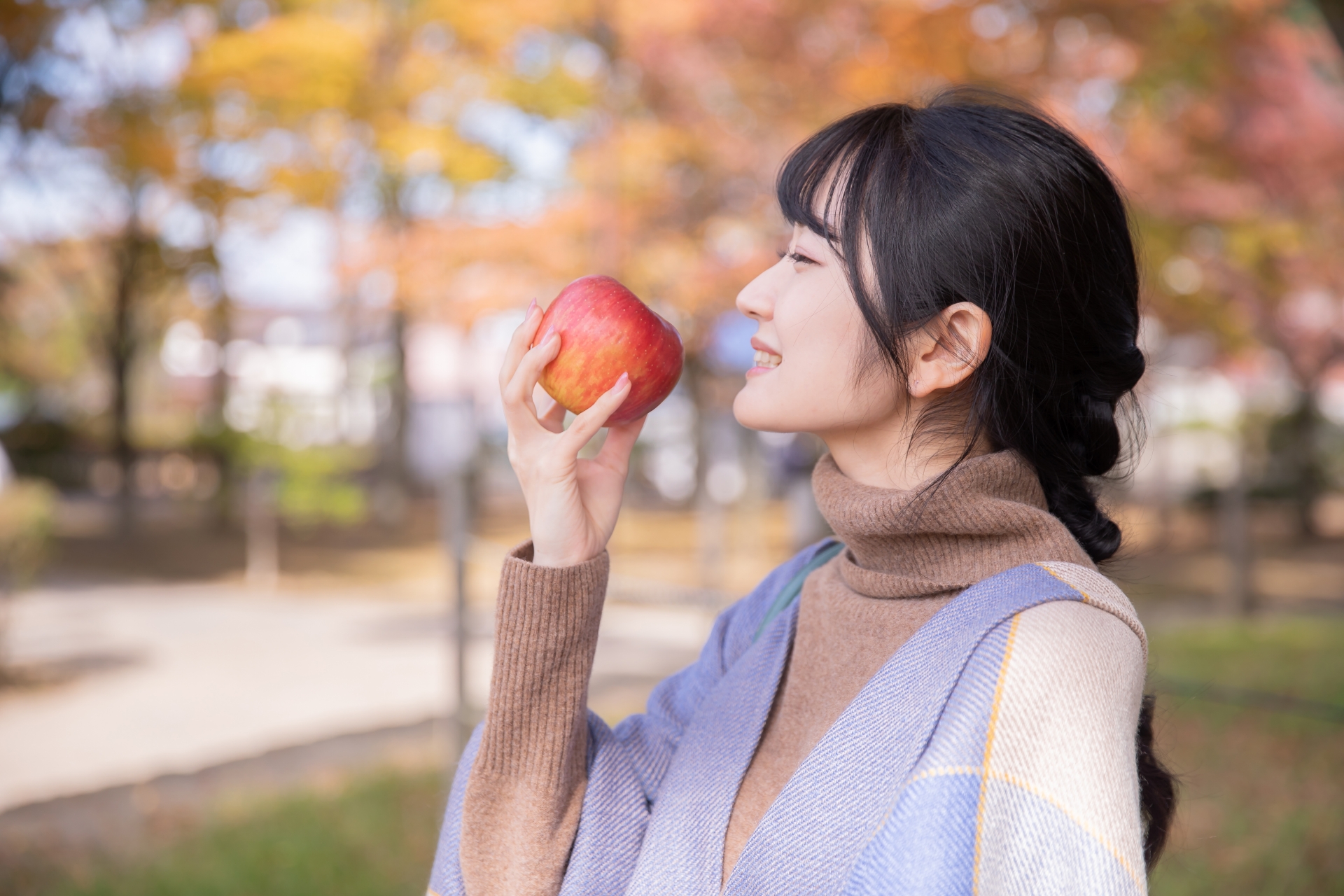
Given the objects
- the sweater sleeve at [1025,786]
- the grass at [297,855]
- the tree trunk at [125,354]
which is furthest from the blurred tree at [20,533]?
the tree trunk at [125,354]

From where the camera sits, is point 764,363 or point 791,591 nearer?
point 764,363

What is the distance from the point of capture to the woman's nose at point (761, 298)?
122cm

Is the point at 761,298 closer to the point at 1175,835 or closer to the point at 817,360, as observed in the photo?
the point at 817,360

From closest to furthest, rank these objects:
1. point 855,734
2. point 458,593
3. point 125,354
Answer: point 855,734 → point 458,593 → point 125,354

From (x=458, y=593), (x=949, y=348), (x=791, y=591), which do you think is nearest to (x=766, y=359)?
(x=949, y=348)

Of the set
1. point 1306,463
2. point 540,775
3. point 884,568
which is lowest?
point 1306,463

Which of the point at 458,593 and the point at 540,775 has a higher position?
the point at 540,775

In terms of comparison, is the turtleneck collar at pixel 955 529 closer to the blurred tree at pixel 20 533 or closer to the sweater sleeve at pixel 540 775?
the sweater sleeve at pixel 540 775

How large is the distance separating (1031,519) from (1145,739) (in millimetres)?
331

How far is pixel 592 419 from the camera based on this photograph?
124cm

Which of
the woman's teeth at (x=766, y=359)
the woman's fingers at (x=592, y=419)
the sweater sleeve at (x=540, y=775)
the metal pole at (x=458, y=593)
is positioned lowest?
the metal pole at (x=458, y=593)

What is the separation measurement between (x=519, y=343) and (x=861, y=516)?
1.49 ft

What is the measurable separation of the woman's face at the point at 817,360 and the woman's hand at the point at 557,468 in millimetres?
179

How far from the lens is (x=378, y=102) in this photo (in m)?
10.7
